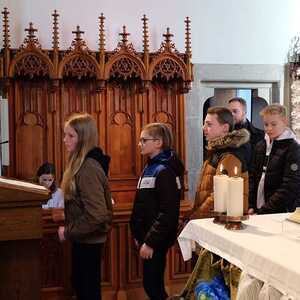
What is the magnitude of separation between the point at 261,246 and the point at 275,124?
60.7 inches

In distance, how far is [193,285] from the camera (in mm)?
2062

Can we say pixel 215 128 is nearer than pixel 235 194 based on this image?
No

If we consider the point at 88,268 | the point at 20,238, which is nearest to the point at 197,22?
the point at 88,268

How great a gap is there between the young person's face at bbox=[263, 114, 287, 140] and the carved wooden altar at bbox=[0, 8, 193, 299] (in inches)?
48.9

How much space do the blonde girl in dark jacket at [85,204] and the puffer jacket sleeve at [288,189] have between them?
95 cm

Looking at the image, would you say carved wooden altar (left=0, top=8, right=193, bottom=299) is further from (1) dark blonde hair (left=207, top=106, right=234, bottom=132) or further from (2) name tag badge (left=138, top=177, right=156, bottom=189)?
(1) dark blonde hair (left=207, top=106, right=234, bottom=132)

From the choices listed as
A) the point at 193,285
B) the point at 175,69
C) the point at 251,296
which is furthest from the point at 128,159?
the point at 251,296

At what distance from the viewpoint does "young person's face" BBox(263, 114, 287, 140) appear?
3.10 metres

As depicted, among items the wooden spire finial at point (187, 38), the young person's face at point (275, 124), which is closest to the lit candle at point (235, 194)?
the young person's face at point (275, 124)

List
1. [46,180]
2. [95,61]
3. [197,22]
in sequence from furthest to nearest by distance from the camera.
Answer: [197,22] < [95,61] < [46,180]

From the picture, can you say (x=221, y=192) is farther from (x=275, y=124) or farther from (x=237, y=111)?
(x=237, y=111)

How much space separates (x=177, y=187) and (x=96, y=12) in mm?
2232

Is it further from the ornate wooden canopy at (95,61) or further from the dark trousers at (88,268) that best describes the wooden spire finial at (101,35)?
the dark trousers at (88,268)

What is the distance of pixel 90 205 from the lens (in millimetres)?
2736
